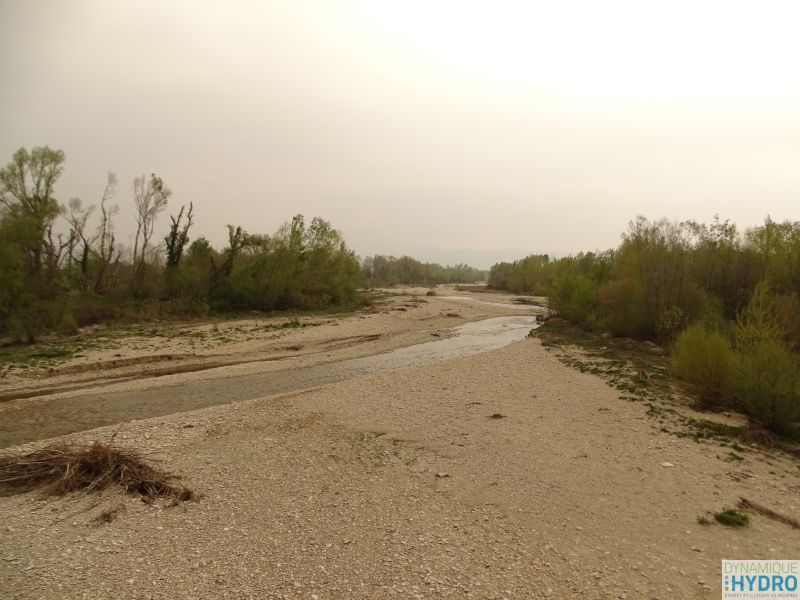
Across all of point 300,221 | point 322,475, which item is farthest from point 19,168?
point 322,475

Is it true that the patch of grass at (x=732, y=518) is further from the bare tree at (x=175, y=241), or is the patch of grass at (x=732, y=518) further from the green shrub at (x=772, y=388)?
the bare tree at (x=175, y=241)

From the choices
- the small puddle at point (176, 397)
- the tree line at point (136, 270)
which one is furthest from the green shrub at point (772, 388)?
the tree line at point (136, 270)

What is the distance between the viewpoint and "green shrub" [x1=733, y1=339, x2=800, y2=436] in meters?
9.73

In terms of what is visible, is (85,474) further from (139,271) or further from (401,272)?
(401,272)

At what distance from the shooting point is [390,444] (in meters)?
9.48

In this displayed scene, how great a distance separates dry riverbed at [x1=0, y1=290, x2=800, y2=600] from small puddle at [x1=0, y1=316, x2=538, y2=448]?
968 millimetres

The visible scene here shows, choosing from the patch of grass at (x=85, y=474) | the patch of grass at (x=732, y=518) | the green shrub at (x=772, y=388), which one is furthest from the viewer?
the green shrub at (x=772, y=388)

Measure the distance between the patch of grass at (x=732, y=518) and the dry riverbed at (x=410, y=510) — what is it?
0.41ft

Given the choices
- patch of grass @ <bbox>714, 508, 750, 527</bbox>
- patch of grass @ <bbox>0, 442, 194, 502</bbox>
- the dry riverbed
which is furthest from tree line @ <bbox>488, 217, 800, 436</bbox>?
patch of grass @ <bbox>0, 442, 194, 502</bbox>

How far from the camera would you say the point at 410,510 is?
6609 mm

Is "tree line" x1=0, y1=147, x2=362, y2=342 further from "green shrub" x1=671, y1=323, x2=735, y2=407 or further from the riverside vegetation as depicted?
"green shrub" x1=671, y1=323, x2=735, y2=407

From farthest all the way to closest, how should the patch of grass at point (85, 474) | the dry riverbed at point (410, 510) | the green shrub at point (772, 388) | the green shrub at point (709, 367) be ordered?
the green shrub at point (709, 367)
the green shrub at point (772, 388)
the patch of grass at point (85, 474)
the dry riverbed at point (410, 510)

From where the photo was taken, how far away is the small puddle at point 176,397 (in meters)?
11.0

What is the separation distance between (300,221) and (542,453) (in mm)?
40147
